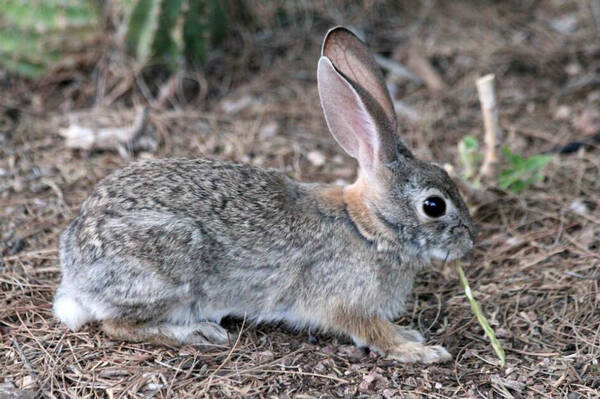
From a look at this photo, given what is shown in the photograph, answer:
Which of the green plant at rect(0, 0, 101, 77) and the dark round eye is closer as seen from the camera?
the dark round eye

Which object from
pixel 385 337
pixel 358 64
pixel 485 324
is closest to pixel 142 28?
pixel 358 64

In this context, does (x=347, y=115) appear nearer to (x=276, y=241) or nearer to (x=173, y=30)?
(x=276, y=241)

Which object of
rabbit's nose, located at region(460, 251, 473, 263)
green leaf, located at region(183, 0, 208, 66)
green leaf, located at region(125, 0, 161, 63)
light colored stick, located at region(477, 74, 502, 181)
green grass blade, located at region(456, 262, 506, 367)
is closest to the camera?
green grass blade, located at region(456, 262, 506, 367)

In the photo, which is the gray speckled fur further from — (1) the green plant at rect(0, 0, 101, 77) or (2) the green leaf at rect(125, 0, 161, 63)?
(1) the green plant at rect(0, 0, 101, 77)

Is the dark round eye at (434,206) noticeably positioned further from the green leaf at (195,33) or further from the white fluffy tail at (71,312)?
the green leaf at (195,33)

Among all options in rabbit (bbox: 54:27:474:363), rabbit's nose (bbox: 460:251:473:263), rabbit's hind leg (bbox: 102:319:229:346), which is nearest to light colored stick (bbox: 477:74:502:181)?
rabbit's nose (bbox: 460:251:473:263)

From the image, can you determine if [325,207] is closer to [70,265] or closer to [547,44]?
[70,265]
